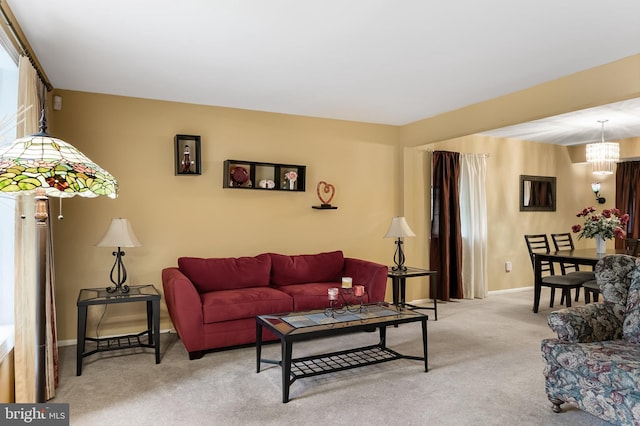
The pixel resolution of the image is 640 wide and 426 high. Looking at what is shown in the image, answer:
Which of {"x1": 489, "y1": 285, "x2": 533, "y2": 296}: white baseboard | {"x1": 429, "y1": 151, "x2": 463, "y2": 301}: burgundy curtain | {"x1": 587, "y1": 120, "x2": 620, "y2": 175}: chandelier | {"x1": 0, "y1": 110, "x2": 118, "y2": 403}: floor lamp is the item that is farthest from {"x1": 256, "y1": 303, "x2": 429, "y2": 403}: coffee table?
{"x1": 587, "y1": 120, "x2": 620, "y2": 175}: chandelier

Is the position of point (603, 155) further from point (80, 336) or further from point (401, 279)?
point (80, 336)

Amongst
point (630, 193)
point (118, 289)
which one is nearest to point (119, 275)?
point (118, 289)

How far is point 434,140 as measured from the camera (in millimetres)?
5391

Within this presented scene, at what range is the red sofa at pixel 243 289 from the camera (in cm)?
373

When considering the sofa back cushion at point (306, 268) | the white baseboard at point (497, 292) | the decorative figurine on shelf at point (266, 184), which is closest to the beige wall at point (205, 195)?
the decorative figurine on shelf at point (266, 184)

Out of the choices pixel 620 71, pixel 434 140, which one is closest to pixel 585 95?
pixel 620 71

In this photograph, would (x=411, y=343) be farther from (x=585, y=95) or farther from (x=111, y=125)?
(x=111, y=125)

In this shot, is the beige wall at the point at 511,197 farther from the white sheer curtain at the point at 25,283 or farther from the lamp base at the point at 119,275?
the white sheer curtain at the point at 25,283

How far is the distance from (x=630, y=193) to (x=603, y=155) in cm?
276

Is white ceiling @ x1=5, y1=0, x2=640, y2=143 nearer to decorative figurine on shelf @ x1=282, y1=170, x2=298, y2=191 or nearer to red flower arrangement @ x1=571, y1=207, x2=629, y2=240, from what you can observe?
decorative figurine on shelf @ x1=282, y1=170, x2=298, y2=191

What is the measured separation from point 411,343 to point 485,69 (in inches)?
103

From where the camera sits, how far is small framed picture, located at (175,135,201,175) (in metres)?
4.55

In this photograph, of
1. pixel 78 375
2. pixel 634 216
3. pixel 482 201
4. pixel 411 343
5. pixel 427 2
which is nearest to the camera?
pixel 427 2

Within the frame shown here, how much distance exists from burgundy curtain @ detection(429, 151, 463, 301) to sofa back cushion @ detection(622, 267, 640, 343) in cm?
322
